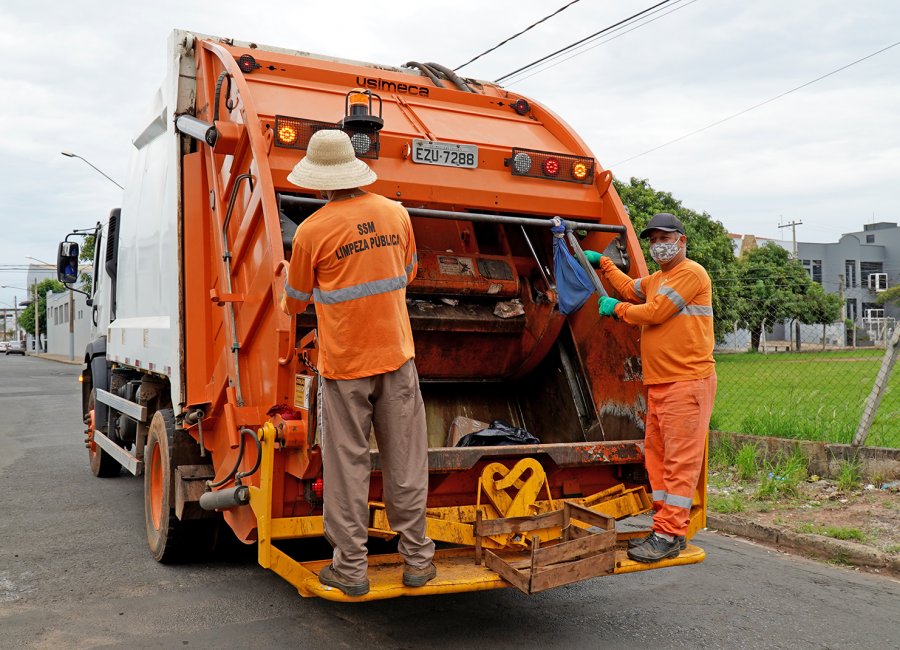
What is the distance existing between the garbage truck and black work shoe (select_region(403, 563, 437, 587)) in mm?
51

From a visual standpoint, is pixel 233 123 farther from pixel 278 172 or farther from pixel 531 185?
pixel 531 185

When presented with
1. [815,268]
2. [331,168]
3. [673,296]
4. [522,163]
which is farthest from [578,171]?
[815,268]

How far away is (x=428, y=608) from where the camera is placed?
13.7 feet

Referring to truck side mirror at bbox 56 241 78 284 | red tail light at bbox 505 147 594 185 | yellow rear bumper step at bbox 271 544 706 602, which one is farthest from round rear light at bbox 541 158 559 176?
truck side mirror at bbox 56 241 78 284

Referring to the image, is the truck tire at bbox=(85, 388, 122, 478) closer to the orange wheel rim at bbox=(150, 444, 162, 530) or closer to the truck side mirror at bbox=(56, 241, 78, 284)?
the truck side mirror at bbox=(56, 241, 78, 284)

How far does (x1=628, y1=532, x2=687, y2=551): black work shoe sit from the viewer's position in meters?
3.90

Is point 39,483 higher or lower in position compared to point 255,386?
lower

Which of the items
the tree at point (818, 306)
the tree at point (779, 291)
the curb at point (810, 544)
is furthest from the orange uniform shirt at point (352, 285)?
the tree at point (818, 306)

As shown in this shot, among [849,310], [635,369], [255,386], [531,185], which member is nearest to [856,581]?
[635,369]

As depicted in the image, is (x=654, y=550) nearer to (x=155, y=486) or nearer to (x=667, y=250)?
(x=667, y=250)

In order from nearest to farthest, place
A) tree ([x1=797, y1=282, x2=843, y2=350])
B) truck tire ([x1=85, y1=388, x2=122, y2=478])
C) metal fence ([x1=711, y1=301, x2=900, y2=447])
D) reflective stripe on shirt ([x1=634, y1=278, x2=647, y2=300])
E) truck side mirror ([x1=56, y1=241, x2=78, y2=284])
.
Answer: reflective stripe on shirt ([x1=634, y1=278, x2=647, y2=300]), metal fence ([x1=711, y1=301, x2=900, y2=447]), truck tire ([x1=85, y1=388, x2=122, y2=478]), truck side mirror ([x1=56, y1=241, x2=78, y2=284]), tree ([x1=797, y1=282, x2=843, y2=350])

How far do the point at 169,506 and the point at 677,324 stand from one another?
289 centimetres

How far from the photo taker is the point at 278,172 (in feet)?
13.3

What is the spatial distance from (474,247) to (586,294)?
0.95 m
